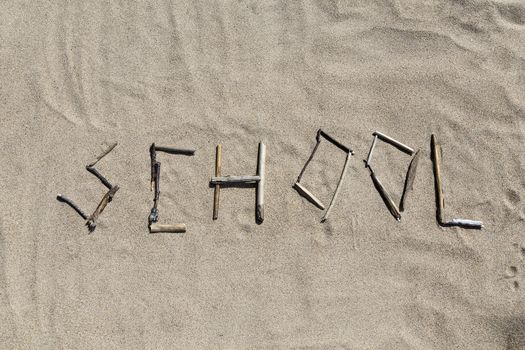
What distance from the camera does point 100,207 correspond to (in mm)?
4023

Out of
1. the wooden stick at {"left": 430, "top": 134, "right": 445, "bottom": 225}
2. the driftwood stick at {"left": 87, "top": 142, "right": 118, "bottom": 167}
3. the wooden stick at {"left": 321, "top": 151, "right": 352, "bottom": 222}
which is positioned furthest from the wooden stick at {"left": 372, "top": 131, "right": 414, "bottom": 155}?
the driftwood stick at {"left": 87, "top": 142, "right": 118, "bottom": 167}

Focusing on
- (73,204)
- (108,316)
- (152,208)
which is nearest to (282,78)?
(152,208)

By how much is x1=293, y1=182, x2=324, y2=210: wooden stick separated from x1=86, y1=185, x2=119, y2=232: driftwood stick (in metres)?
1.40

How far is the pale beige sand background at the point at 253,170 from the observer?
13.0ft

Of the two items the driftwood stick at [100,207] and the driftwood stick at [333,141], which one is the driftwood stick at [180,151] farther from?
the driftwood stick at [333,141]

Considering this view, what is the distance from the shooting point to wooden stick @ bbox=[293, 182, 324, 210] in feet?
13.5

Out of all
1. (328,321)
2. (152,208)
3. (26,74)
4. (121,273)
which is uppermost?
(26,74)

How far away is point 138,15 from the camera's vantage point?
14.1ft

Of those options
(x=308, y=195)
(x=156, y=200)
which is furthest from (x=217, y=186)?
(x=308, y=195)

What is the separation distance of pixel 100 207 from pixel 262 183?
4.11 ft

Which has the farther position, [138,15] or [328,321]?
[138,15]

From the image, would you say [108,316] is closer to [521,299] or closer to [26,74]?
[26,74]

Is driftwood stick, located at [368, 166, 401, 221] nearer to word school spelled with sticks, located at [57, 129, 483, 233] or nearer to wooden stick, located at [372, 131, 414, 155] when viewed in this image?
word school spelled with sticks, located at [57, 129, 483, 233]

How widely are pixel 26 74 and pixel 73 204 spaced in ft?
3.68
